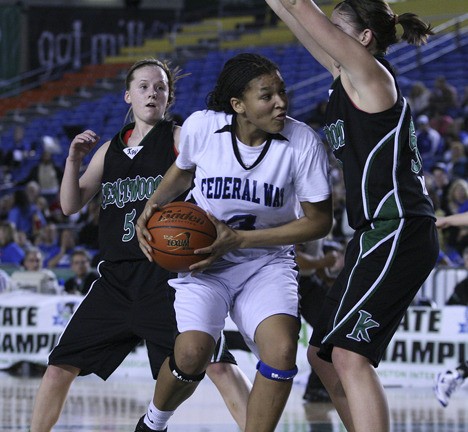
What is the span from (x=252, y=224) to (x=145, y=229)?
46cm

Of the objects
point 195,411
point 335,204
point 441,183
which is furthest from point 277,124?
point 441,183

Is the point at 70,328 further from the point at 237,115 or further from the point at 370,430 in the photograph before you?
the point at 370,430

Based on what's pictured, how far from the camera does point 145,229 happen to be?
4.76 metres

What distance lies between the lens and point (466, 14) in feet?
58.8

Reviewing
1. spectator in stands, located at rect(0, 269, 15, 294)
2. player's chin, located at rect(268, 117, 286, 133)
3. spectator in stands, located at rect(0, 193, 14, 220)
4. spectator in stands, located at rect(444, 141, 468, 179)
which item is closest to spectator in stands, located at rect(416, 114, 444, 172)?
spectator in stands, located at rect(444, 141, 468, 179)

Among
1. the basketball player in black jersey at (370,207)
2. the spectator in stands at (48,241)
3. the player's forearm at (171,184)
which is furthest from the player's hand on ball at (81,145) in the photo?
the spectator in stands at (48,241)

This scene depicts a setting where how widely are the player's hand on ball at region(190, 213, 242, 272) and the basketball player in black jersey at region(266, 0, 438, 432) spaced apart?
0.49m

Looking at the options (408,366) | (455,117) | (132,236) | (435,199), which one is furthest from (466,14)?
(132,236)

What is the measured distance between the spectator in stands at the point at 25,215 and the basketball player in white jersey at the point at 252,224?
1113 centimetres

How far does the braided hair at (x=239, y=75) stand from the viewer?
4.70 metres

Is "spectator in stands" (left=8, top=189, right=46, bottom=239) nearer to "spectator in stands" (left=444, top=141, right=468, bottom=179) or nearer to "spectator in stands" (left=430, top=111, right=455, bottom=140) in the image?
"spectator in stands" (left=430, top=111, right=455, bottom=140)

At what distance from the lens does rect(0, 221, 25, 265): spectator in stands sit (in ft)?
43.9

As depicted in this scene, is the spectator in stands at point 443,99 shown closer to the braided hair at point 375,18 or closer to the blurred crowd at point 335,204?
the blurred crowd at point 335,204

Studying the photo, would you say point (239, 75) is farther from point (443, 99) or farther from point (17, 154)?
point (17, 154)
